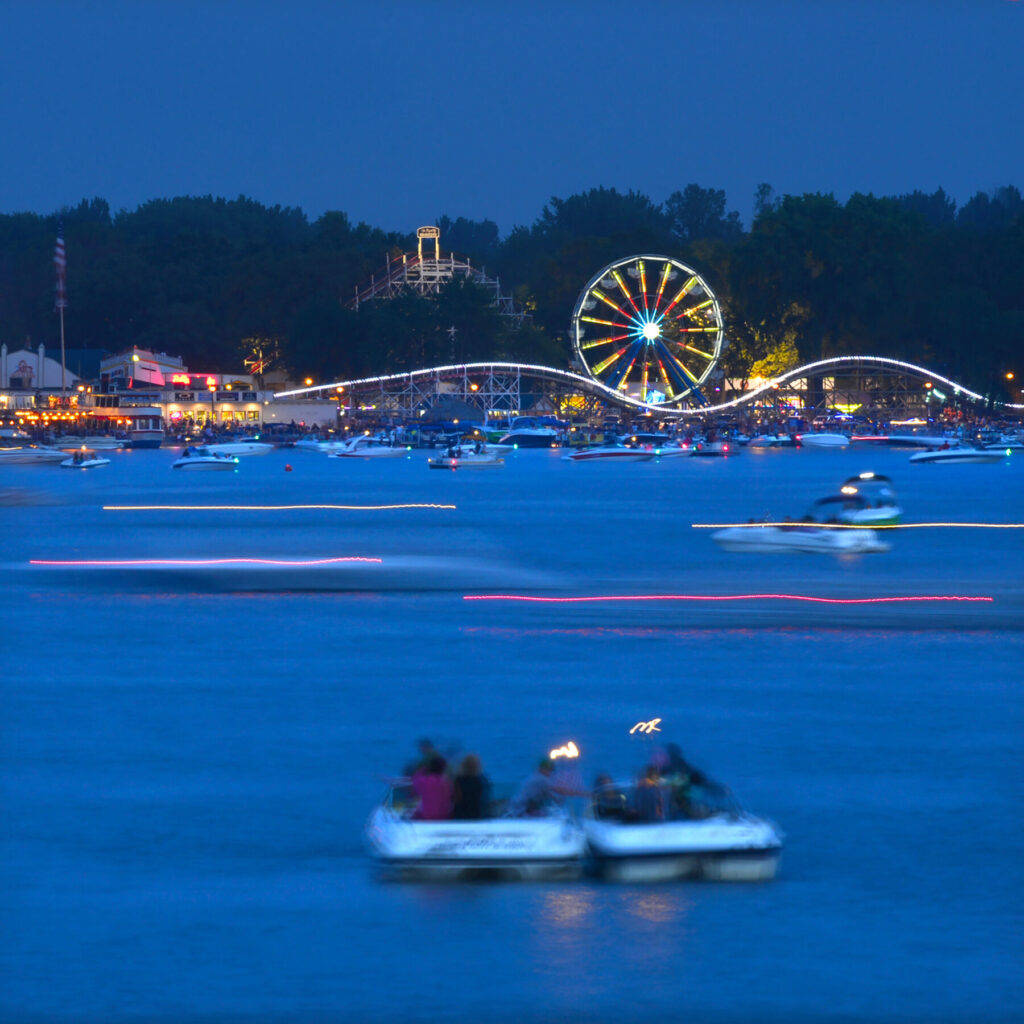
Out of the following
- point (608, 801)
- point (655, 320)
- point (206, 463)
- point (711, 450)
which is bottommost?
point (608, 801)

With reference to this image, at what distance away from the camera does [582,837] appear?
62.6ft

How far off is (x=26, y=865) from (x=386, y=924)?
527 cm

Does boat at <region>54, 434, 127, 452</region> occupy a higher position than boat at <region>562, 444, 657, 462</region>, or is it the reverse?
boat at <region>54, 434, 127, 452</region>

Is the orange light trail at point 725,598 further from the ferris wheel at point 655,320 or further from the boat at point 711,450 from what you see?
the boat at point 711,450

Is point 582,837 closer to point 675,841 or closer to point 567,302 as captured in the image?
point 675,841

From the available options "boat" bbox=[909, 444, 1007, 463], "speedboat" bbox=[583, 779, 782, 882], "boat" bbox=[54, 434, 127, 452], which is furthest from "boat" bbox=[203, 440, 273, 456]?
"speedboat" bbox=[583, 779, 782, 882]

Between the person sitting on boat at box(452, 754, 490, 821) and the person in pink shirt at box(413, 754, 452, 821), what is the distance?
→ 0.28ft

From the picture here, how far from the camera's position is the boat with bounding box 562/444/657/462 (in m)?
127

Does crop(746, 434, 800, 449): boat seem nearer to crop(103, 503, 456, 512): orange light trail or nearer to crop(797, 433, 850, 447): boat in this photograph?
crop(797, 433, 850, 447): boat

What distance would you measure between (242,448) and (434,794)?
11500cm

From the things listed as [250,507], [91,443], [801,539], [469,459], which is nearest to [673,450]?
[469,459]

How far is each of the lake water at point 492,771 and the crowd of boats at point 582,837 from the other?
26 cm

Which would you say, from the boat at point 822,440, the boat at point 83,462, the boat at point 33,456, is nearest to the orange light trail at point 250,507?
the boat at point 83,462

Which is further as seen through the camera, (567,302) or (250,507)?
(567,302)
